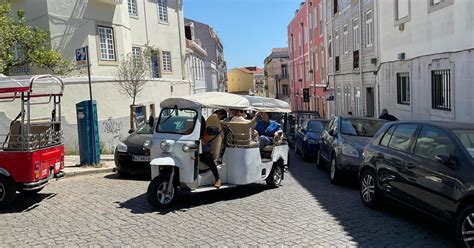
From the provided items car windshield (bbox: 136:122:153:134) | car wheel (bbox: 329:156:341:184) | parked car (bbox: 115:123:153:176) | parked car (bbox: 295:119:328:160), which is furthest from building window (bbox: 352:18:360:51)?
parked car (bbox: 115:123:153:176)

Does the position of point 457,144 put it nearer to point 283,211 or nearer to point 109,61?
point 283,211

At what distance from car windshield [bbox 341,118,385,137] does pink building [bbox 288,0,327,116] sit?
19.0m

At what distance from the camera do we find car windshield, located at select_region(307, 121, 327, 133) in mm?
15430

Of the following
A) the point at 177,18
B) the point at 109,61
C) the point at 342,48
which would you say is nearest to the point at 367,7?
the point at 342,48

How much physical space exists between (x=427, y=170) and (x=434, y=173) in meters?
0.17

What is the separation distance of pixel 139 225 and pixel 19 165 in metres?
2.59

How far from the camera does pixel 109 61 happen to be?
19.4 meters

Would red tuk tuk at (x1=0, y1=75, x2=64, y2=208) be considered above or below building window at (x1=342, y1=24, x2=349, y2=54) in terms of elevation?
below

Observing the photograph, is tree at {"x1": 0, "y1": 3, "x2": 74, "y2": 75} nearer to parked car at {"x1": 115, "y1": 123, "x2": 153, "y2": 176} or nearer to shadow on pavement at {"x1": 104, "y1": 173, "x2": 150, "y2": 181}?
shadow on pavement at {"x1": 104, "y1": 173, "x2": 150, "y2": 181}

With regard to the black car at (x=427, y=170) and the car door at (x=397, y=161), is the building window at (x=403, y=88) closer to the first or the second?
the black car at (x=427, y=170)

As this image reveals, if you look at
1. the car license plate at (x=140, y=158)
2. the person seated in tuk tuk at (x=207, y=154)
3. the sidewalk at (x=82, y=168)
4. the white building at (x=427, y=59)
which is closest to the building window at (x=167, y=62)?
the white building at (x=427, y=59)

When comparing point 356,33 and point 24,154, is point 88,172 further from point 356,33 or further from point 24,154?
point 356,33

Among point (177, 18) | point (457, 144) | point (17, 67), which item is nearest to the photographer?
point (457, 144)

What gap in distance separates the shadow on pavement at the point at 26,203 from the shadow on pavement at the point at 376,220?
517 cm
